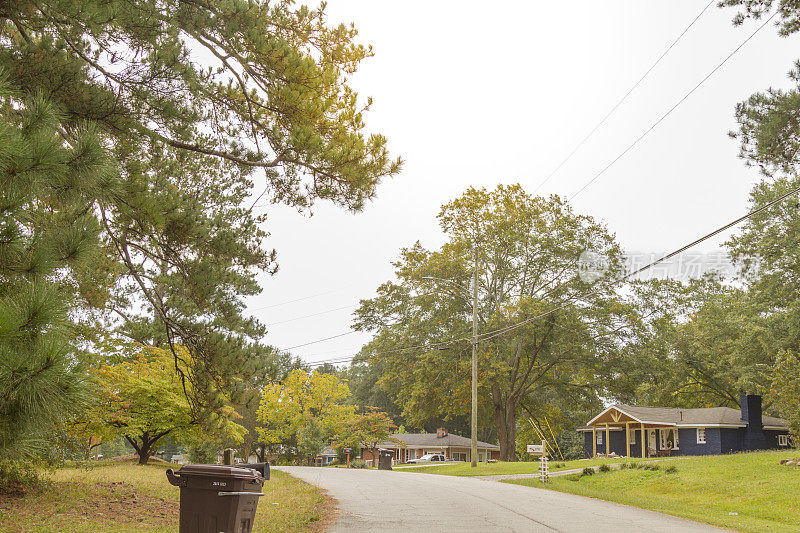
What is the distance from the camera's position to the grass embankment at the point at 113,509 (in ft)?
28.0

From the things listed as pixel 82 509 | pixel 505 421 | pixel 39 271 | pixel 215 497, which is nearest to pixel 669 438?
pixel 505 421

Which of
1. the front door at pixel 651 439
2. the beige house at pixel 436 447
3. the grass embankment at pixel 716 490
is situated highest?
the grass embankment at pixel 716 490

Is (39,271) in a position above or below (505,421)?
above

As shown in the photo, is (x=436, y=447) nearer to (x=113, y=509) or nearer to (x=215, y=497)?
(x=113, y=509)

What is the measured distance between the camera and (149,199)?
8.51m

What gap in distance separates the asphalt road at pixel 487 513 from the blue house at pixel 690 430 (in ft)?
72.8

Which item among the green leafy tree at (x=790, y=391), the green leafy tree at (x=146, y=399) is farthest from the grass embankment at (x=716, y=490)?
the green leafy tree at (x=146, y=399)

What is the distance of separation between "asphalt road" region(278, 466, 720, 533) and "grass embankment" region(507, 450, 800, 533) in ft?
3.69

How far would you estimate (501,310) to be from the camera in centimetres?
3403

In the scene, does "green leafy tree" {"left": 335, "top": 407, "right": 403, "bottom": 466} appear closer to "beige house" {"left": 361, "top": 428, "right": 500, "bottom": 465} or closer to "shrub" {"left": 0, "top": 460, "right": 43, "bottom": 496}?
"beige house" {"left": 361, "top": 428, "right": 500, "bottom": 465}

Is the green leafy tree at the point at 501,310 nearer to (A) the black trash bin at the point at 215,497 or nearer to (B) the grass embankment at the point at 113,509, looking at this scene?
(B) the grass embankment at the point at 113,509

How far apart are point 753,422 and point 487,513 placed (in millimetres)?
26906

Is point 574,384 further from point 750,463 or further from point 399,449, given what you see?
point 399,449

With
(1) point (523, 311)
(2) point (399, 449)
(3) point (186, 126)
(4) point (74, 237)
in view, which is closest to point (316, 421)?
(1) point (523, 311)
